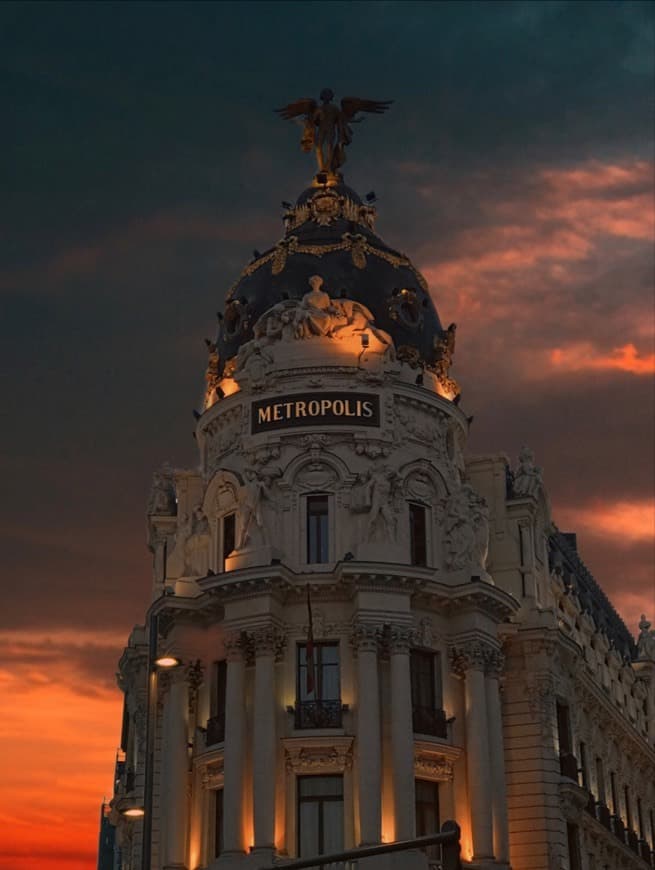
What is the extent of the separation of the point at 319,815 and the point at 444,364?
20417 millimetres

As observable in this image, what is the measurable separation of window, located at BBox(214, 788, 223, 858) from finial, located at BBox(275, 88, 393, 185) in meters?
28.6

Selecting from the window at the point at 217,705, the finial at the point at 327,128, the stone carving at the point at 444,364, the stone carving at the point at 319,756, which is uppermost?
the finial at the point at 327,128

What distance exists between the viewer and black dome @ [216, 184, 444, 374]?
5991 centimetres

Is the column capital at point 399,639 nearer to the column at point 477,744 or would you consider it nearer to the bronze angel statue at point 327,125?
the column at point 477,744

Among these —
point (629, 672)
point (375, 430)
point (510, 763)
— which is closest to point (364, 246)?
point (375, 430)

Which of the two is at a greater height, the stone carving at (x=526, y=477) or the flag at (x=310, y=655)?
the stone carving at (x=526, y=477)

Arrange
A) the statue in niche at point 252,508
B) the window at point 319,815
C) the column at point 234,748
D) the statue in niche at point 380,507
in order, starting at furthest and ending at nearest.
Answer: the statue in niche at point 252,508 → the statue in niche at point 380,507 → the window at point 319,815 → the column at point 234,748

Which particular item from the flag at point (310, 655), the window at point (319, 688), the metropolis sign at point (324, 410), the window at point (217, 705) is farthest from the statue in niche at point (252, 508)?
the window at point (217, 705)

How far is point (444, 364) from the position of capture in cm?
6088

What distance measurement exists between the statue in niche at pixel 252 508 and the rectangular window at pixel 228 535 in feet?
5.00

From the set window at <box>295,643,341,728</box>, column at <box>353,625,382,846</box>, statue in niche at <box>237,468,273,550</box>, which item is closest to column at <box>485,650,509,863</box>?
column at <box>353,625,382,846</box>

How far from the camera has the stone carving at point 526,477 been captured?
61969mm

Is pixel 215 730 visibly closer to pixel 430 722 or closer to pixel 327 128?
pixel 430 722

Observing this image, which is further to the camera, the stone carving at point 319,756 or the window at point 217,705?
Result: the window at point 217,705
